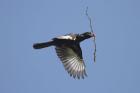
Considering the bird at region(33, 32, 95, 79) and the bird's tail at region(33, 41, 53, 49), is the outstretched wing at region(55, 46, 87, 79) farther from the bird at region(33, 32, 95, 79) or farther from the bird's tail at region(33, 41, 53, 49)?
the bird's tail at region(33, 41, 53, 49)

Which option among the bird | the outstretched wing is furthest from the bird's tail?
the outstretched wing

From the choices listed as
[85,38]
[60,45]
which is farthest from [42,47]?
[85,38]

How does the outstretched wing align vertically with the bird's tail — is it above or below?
below

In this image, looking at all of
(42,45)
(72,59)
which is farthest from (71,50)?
(42,45)

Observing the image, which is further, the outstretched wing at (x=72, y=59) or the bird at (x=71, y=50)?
the outstretched wing at (x=72, y=59)

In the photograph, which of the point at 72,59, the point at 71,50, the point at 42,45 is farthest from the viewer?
the point at 72,59

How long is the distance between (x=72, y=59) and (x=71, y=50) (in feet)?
1.13

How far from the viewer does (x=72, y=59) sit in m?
10.3

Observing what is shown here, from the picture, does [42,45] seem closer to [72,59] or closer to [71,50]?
[71,50]

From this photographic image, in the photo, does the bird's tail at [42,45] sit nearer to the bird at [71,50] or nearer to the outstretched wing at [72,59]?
the bird at [71,50]

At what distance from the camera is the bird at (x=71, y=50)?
947 centimetres

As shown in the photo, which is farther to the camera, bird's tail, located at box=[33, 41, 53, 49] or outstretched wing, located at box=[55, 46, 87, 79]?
outstretched wing, located at box=[55, 46, 87, 79]

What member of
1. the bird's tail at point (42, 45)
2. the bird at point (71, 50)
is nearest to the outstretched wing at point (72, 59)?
the bird at point (71, 50)

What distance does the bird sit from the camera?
31.1 feet
